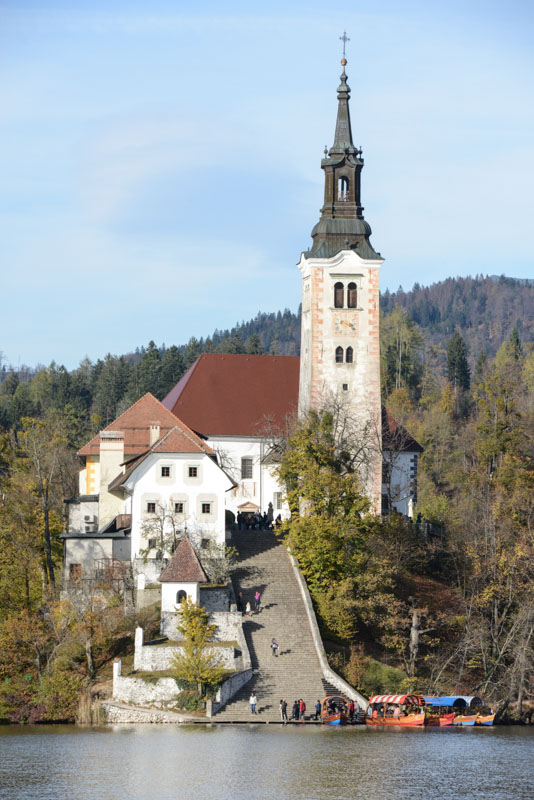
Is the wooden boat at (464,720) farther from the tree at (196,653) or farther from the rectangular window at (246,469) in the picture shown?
the rectangular window at (246,469)

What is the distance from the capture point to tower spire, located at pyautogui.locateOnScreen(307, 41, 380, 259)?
80.0m

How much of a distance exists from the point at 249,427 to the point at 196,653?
29.1 meters

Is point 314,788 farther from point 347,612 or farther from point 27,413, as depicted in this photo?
point 27,413

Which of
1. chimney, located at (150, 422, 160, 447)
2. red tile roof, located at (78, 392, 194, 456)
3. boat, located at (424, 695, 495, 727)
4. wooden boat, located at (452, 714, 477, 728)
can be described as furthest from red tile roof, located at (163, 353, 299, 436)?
wooden boat, located at (452, 714, 477, 728)

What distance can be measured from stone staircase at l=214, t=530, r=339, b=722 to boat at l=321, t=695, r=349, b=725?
24.9 inches

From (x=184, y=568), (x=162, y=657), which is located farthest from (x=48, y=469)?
(x=162, y=657)

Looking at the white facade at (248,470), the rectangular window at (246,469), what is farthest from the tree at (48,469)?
the rectangular window at (246,469)

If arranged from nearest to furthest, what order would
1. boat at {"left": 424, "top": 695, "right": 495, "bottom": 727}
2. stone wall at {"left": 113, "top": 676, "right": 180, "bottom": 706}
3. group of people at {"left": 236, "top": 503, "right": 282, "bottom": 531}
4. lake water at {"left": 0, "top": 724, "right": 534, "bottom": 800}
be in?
lake water at {"left": 0, "top": 724, "right": 534, "bottom": 800}
stone wall at {"left": 113, "top": 676, "right": 180, "bottom": 706}
boat at {"left": 424, "top": 695, "right": 495, "bottom": 727}
group of people at {"left": 236, "top": 503, "right": 282, "bottom": 531}

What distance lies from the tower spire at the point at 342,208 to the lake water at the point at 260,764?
3399 centimetres

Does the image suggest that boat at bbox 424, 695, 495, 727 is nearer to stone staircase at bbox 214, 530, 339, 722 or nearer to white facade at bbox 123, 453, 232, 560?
stone staircase at bbox 214, 530, 339, 722

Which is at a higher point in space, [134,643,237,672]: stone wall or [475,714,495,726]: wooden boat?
[134,643,237,672]: stone wall

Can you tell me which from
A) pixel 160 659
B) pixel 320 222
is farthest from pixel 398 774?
pixel 320 222

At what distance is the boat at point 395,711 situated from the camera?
2222 inches

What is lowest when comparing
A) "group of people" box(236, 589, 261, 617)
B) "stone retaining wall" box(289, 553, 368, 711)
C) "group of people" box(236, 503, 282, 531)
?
"stone retaining wall" box(289, 553, 368, 711)
